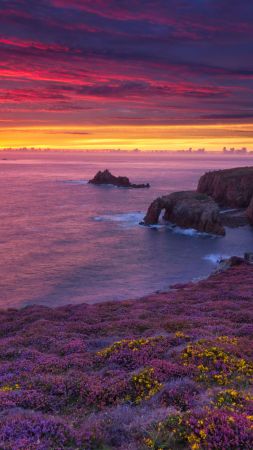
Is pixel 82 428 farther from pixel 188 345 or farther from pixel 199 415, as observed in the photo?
pixel 188 345

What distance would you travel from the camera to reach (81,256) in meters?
59.2

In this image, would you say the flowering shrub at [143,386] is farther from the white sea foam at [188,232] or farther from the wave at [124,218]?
the wave at [124,218]

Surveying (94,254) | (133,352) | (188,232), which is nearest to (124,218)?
(188,232)

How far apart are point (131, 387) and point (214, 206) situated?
227 ft

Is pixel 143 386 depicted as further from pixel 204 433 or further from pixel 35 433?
pixel 35 433

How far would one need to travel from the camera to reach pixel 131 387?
10703 mm

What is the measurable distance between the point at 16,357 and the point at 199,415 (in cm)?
915

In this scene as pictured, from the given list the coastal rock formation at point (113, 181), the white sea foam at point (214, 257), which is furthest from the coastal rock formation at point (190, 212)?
the coastal rock formation at point (113, 181)

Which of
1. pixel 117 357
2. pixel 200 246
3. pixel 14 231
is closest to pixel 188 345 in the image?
pixel 117 357

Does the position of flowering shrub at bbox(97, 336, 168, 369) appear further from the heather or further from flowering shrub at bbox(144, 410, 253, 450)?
flowering shrub at bbox(144, 410, 253, 450)

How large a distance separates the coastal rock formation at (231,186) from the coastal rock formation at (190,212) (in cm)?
1995

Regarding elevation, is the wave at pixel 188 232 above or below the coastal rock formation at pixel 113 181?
below

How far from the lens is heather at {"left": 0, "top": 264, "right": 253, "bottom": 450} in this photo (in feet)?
25.7

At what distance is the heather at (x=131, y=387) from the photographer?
25.7ft
